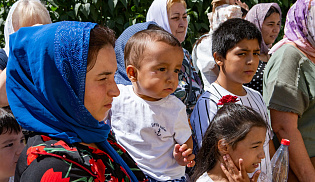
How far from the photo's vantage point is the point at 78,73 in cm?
132

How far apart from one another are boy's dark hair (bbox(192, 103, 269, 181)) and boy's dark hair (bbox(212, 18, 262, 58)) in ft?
2.16

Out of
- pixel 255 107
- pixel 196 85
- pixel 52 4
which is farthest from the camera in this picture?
pixel 52 4

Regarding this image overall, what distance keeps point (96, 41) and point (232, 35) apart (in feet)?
5.28

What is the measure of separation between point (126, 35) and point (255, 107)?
3.68 feet

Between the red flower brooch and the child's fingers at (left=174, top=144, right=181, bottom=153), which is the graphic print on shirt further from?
the red flower brooch

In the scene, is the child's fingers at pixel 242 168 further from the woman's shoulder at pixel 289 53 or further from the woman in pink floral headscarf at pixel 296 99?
the woman's shoulder at pixel 289 53

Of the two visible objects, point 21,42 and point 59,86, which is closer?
point 59,86

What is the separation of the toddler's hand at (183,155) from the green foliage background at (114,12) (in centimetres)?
312

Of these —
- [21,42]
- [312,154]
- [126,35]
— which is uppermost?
[21,42]

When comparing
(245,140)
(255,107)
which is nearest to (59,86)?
(245,140)

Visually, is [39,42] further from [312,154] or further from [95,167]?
[312,154]

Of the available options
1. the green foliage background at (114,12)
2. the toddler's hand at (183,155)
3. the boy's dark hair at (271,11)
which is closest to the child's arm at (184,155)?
the toddler's hand at (183,155)

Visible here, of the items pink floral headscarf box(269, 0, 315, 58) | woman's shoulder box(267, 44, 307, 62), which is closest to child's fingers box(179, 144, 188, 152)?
woman's shoulder box(267, 44, 307, 62)

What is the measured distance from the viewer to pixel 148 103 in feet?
7.32
